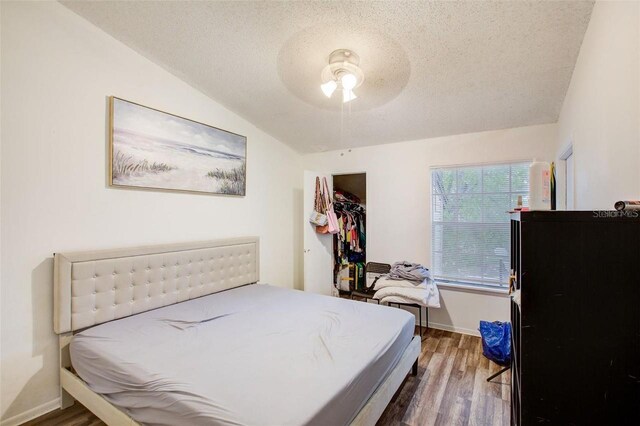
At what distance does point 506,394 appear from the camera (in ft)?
7.17

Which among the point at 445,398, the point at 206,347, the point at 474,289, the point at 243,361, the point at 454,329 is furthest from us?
the point at 454,329

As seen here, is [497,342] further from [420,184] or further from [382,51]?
[382,51]

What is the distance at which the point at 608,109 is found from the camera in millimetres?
1333

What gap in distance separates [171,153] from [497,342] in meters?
3.51

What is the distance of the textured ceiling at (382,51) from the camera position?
5.87ft

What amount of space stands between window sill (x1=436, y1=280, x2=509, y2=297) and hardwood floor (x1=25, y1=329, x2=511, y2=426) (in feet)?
2.11

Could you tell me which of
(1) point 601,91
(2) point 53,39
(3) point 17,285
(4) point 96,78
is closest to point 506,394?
(1) point 601,91

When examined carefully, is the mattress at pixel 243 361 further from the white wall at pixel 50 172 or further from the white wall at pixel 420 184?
the white wall at pixel 420 184

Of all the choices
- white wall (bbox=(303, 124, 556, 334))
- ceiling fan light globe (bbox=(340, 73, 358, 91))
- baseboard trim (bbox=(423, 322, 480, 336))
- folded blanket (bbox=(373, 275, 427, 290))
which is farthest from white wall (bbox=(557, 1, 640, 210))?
baseboard trim (bbox=(423, 322, 480, 336))

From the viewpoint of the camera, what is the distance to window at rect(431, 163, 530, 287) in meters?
3.12

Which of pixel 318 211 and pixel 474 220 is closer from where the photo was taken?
pixel 474 220

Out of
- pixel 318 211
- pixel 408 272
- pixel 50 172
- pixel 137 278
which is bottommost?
pixel 408 272

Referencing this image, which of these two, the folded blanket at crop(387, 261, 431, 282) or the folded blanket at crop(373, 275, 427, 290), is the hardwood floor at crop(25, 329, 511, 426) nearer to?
the folded blanket at crop(373, 275, 427, 290)

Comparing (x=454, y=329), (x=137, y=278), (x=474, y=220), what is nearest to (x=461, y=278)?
(x=454, y=329)
